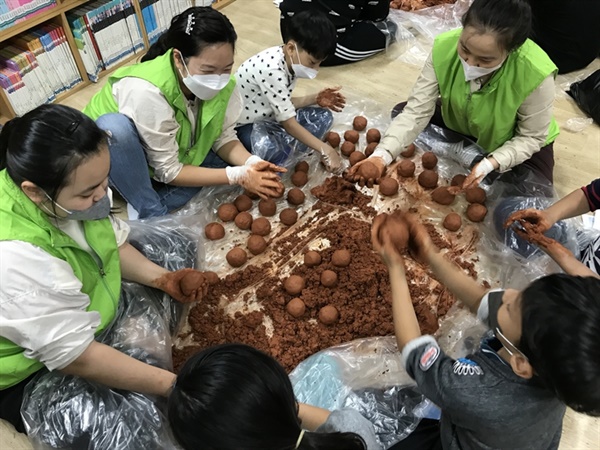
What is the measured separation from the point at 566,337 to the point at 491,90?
3.65ft

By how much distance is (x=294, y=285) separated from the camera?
1515 millimetres

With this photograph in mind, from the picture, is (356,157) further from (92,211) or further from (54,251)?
(54,251)

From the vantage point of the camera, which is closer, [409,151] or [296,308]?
[296,308]

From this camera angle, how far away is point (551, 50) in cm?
242

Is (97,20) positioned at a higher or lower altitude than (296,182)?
higher

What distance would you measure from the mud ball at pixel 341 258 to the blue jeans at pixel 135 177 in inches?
25.0

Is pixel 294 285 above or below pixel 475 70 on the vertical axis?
below

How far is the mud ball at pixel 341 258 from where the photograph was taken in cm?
156

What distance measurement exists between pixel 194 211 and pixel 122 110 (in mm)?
460

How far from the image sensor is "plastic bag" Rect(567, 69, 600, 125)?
2.21 m

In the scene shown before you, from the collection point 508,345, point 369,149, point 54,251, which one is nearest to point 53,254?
point 54,251

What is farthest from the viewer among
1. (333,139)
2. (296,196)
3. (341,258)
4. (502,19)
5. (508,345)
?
(333,139)

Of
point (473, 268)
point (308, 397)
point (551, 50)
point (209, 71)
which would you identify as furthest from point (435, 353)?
point (551, 50)

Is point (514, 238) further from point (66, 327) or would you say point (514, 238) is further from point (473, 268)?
point (66, 327)
